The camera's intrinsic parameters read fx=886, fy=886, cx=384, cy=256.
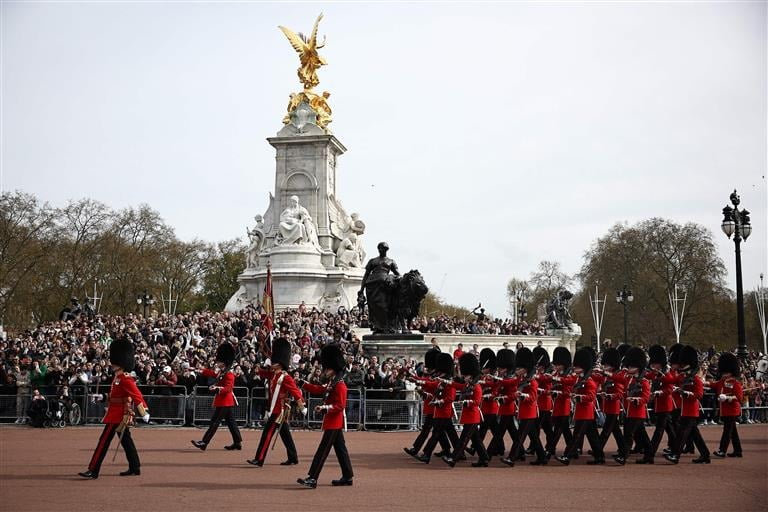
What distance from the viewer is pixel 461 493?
11.0m

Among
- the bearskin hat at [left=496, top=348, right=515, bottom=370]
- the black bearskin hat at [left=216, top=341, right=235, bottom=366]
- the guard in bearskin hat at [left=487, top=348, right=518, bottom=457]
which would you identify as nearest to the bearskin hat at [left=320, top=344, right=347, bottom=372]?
the guard in bearskin hat at [left=487, top=348, right=518, bottom=457]

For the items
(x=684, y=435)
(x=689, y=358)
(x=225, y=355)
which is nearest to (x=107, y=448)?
(x=225, y=355)

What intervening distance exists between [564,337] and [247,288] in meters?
15.2

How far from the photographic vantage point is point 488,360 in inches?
591

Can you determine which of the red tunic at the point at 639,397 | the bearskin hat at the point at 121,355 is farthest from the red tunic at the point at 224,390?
the red tunic at the point at 639,397

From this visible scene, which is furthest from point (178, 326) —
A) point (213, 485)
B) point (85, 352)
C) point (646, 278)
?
point (646, 278)

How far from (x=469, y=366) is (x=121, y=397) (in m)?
5.28

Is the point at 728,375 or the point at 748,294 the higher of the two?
the point at 748,294

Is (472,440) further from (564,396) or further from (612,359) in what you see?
(612,359)

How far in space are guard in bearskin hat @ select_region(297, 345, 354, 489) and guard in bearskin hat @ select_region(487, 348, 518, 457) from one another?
3.53 m

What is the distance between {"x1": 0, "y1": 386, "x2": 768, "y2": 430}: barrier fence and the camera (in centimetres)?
2017

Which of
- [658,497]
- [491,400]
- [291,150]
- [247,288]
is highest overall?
[291,150]

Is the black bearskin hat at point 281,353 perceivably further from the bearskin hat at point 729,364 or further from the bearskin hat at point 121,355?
the bearskin hat at point 729,364

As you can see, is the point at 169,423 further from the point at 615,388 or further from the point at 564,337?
the point at 564,337
